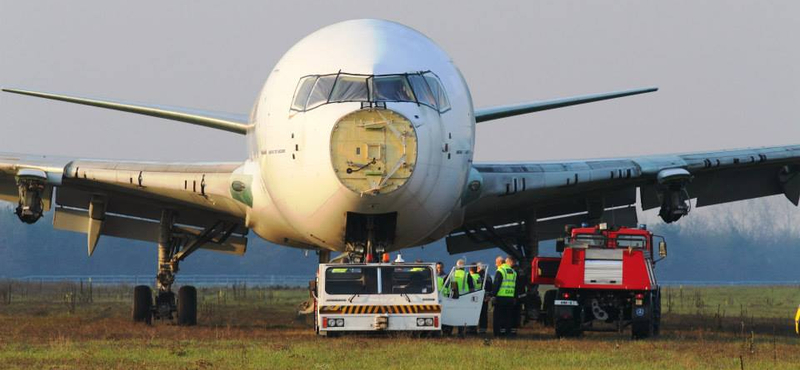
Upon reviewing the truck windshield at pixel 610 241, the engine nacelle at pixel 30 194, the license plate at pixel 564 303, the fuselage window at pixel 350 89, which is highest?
the fuselage window at pixel 350 89

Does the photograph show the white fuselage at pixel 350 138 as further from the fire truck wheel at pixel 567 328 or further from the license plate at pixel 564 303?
the fire truck wheel at pixel 567 328

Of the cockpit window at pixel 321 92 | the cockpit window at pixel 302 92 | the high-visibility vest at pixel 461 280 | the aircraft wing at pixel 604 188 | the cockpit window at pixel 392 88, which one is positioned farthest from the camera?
the aircraft wing at pixel 604 188

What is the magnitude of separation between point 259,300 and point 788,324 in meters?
20.3

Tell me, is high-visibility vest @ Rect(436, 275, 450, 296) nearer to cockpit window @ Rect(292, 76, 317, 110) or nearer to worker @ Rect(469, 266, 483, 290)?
worker @ Rect(469, 266, 483, 290)

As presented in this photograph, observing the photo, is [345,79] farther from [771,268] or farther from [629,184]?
[771,268]

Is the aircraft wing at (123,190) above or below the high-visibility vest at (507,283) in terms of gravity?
above

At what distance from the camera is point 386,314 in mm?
22359

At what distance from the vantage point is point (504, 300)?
25094 millimetres

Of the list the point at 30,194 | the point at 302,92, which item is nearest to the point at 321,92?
the point at 302,92

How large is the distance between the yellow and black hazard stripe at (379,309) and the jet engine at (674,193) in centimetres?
771

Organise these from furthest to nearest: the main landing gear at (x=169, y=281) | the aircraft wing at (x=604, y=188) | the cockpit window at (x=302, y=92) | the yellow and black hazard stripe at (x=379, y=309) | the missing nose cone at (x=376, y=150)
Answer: the main landing gear at (x=169, y=281) → the aircraft wing at (x=604, y=188) → the cockpit window at (x=302, y=92) → the yellow and black hazard stripe at (x=379, y=309) → the missing nose cone at (x=376, y=150)

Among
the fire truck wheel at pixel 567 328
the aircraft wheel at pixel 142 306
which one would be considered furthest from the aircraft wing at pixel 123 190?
the fire truck wheel at pixel 567 328

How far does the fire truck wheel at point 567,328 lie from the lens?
947 inches

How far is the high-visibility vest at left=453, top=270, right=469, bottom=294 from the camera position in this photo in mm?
25406
